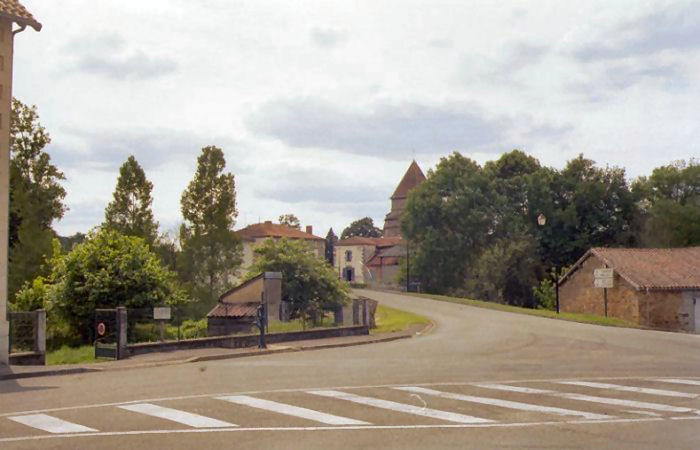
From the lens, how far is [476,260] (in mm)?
75375

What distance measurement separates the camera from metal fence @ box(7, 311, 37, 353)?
68.8 ft

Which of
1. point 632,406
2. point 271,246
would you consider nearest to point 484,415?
point 632,406

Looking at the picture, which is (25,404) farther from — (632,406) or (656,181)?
(656,181)

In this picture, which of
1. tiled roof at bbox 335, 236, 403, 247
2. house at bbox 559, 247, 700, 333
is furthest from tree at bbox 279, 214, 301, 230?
house at bbox 559, 247, 700, 333

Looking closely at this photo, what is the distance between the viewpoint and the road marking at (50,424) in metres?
10.2

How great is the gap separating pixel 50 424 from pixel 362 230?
153796 mm

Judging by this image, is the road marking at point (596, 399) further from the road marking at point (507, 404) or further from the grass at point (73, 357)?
the grass at point (73, 357)

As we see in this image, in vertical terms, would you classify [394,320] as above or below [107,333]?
below

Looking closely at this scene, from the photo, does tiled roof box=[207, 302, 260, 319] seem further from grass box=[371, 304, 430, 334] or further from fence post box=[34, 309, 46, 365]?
fence post box=[34, 309, 46, 365]

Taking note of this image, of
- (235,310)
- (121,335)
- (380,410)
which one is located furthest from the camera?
(235,310)

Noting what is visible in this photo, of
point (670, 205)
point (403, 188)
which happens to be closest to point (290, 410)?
point (670, 205)

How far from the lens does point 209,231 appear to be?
148ft

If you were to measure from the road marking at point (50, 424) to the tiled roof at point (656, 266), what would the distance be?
40.5m

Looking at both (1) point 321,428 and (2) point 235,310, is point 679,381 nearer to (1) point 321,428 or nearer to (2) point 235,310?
(1) point 321,428
